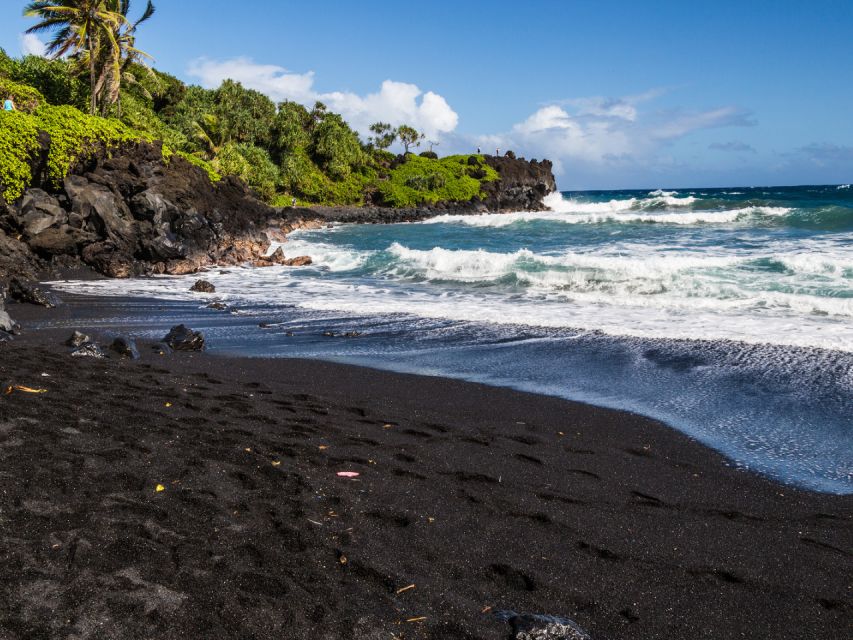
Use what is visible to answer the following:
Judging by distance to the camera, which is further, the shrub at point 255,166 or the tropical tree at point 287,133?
the tropical tree at point 287,133

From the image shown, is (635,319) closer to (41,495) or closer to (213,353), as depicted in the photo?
(213,353)

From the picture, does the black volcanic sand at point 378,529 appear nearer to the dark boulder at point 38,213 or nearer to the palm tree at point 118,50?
the dark boulder at point 38,213

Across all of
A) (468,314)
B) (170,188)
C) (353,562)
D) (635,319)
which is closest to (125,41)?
(170,188)

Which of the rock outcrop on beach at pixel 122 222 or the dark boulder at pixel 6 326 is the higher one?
the rock outcrop on beach at pixel 122 222

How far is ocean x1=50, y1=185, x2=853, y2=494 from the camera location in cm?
690

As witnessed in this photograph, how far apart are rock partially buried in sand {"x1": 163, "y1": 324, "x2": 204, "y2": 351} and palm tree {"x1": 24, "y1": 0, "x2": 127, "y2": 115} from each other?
75.6ft

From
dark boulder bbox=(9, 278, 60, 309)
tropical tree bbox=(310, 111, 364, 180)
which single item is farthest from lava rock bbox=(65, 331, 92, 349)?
tropical tree bbox=(310, 111, 364, 180)

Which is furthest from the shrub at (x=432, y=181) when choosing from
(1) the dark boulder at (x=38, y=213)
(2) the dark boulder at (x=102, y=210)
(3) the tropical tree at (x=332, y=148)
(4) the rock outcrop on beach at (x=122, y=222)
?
(1) the dark boulder at (x=38, y=213)

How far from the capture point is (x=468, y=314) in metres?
13.2

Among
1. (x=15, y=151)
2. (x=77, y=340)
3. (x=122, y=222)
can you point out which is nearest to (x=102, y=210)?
(x=122, y=222)

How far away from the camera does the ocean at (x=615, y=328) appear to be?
22.6 feet

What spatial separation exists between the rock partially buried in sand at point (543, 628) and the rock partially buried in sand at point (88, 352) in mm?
7473

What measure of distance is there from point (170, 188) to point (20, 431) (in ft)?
68.7

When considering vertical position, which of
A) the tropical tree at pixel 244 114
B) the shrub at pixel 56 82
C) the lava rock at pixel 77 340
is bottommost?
the lava rock at pixel 77 340
